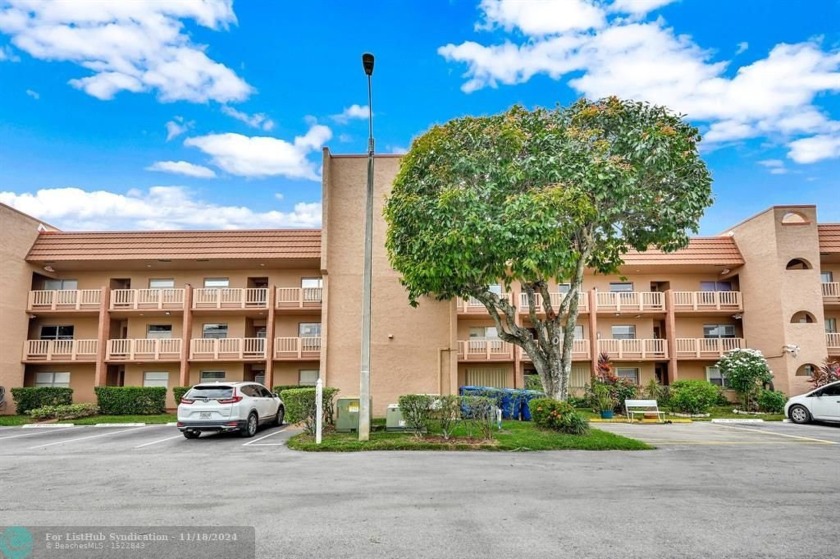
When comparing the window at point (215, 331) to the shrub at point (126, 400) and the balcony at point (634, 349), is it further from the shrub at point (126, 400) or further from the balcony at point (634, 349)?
the balcony at point (634, 349)

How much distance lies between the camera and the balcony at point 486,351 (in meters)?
24.2

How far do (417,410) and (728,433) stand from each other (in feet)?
31.7

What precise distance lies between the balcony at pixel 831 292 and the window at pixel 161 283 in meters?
31.6

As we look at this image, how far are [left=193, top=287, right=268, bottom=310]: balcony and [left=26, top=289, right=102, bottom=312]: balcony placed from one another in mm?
4776

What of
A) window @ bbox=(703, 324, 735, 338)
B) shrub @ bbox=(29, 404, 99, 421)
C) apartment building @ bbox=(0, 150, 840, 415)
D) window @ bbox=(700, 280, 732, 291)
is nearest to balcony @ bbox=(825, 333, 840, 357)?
apartment building @ bbox=(0, 150, 840, 415)

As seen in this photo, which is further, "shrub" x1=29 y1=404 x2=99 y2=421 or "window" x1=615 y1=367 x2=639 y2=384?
"window" x1=615 y1=367 x2=639 y2=384

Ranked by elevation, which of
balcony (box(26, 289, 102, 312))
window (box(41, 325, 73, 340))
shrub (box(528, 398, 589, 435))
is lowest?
shrub (box(528, 398, 589, 435))

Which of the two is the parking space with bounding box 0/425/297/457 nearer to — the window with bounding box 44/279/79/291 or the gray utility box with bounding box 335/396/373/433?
the gray utility box with bounding box 335/396/373/433

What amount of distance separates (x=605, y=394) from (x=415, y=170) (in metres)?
11.7

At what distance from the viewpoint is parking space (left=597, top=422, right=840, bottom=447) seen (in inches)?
508

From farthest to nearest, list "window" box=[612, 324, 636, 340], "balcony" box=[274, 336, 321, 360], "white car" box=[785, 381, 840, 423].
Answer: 1. "window" box=[612, 324, 636, 340]
2. "balcony" box=[274, 336, 321, 360]
3. "white car" box=[785, 381, 840, 423]

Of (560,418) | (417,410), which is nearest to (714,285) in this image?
(560,418)

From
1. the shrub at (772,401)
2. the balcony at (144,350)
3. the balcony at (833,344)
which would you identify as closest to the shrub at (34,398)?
the balcony at (144,350)

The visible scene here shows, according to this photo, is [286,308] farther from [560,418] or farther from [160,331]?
[560,418]
